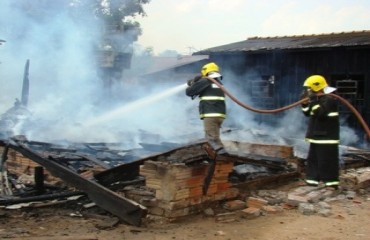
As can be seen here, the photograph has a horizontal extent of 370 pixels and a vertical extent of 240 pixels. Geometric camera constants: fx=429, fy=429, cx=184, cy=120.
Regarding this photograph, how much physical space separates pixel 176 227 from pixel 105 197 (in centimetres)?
95

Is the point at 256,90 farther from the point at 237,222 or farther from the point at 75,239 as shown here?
the point at 75,239

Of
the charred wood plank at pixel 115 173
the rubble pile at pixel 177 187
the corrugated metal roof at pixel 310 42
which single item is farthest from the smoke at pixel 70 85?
the rubble pile at pixel 177 187

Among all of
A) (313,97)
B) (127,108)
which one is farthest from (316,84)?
(127,108)

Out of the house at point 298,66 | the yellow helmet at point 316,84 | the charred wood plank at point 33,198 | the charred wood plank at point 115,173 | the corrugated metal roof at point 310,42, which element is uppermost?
the corrugated metal roof at point 310,42

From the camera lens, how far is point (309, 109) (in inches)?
280

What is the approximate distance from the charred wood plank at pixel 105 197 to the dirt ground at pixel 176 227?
0.13 m

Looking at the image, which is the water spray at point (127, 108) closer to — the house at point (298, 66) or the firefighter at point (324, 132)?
the house at point (298, 66)

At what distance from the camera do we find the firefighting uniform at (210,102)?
307 inches

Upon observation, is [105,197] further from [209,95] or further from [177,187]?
[209,95]

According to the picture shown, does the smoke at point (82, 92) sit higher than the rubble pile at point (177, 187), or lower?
higher

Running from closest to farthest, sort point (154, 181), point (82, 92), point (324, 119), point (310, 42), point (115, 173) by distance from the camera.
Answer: point (154, 181) < point (115, 173) < point (324, 119) < point (310, 42) < point (82, 92)

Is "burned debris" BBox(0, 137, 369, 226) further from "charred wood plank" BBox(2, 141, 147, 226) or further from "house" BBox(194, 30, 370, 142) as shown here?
"house" BBox(194, 30, 370, 142)

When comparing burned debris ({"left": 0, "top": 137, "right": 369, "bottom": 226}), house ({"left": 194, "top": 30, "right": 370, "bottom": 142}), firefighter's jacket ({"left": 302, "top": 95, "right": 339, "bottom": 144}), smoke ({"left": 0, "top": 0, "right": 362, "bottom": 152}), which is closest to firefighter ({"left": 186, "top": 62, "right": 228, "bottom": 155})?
burned debris ({"left": 0, "top": 137, "right": 369, "bottom": 226})

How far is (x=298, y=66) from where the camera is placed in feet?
46.6
